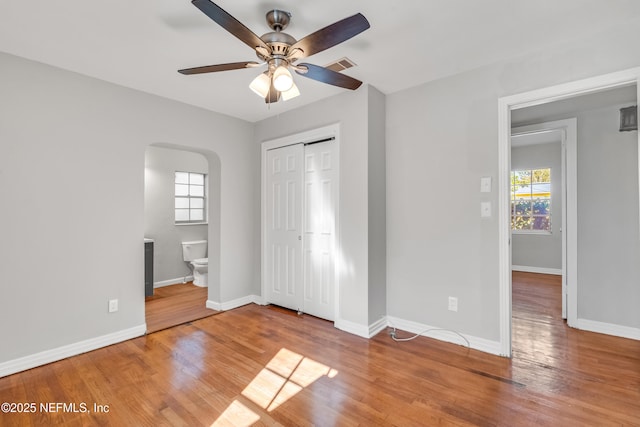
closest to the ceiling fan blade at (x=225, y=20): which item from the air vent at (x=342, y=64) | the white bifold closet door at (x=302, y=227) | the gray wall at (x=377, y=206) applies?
the air vent at (x=342, y=64)

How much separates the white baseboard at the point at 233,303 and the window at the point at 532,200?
566 cm

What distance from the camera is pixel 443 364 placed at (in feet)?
7.97

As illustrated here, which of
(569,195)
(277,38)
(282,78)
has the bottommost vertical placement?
(569,195)

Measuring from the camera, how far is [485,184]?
8.63 ft

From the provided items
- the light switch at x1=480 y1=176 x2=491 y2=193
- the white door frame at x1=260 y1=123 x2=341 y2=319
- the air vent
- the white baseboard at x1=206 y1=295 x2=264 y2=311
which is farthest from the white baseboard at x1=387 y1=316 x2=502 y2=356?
the air vent

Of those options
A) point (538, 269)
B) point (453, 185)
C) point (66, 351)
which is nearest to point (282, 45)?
point (453, 185)

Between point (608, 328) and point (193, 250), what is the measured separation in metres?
5.60

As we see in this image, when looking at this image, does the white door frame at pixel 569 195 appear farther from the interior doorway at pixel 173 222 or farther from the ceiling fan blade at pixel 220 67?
the interior doorway at pixel 173 222

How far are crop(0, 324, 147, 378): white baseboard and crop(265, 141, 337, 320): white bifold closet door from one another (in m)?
1.59

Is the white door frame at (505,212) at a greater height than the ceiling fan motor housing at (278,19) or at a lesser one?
lesser

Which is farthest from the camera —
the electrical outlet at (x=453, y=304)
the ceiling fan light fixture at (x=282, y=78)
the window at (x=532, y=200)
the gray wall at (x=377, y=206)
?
the window at (x=532, y=200)

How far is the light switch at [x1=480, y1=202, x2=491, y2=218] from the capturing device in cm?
262

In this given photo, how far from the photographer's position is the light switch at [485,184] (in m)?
2.61

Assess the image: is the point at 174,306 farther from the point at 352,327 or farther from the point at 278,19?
the point at 278,19
